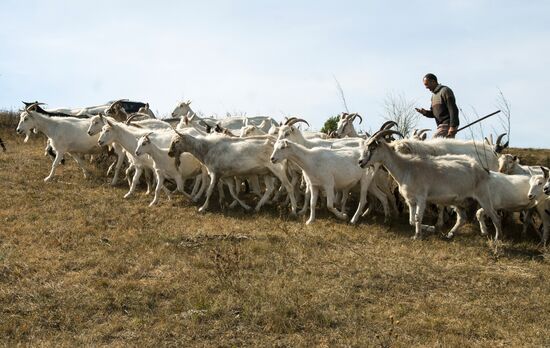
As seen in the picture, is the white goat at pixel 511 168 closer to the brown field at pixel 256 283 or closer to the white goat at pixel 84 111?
the brown field at pixel 256 283

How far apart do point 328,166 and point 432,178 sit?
2191mm

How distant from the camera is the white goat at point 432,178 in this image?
37.6 ft

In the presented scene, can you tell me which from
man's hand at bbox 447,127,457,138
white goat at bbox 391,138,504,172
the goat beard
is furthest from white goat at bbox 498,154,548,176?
the goat beard

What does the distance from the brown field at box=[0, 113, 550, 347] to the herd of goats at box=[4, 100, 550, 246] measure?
692mm

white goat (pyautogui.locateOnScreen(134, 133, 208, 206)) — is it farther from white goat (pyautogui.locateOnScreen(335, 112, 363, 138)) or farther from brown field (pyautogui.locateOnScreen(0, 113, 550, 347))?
white goat (pyautogui.locateOnScreen(335, 112, 363, 138))

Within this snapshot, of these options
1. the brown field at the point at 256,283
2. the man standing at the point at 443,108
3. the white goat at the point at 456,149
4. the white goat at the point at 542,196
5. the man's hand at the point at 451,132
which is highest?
the man standing at the point at 443,108

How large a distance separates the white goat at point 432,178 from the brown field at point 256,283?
64 cm

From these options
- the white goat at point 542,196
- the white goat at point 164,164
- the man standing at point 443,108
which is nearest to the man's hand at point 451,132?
the man standing at point 443,108

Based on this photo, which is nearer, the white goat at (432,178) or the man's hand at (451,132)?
the white goat at (432,178)

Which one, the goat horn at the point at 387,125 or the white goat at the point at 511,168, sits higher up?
the goat horn at the point at 387,125

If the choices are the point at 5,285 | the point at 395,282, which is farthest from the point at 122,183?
the point at 395,282

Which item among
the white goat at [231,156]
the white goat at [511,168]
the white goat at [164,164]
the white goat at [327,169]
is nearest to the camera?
the white goat at [327,169]

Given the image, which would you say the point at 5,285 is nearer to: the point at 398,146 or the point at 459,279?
the point at 459,279

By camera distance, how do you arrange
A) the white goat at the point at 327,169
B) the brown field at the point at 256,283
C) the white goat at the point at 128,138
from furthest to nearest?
the white goat at the point at 128,138 < the white goat at the point at 327,169 < the brown field at the point at 256,283
